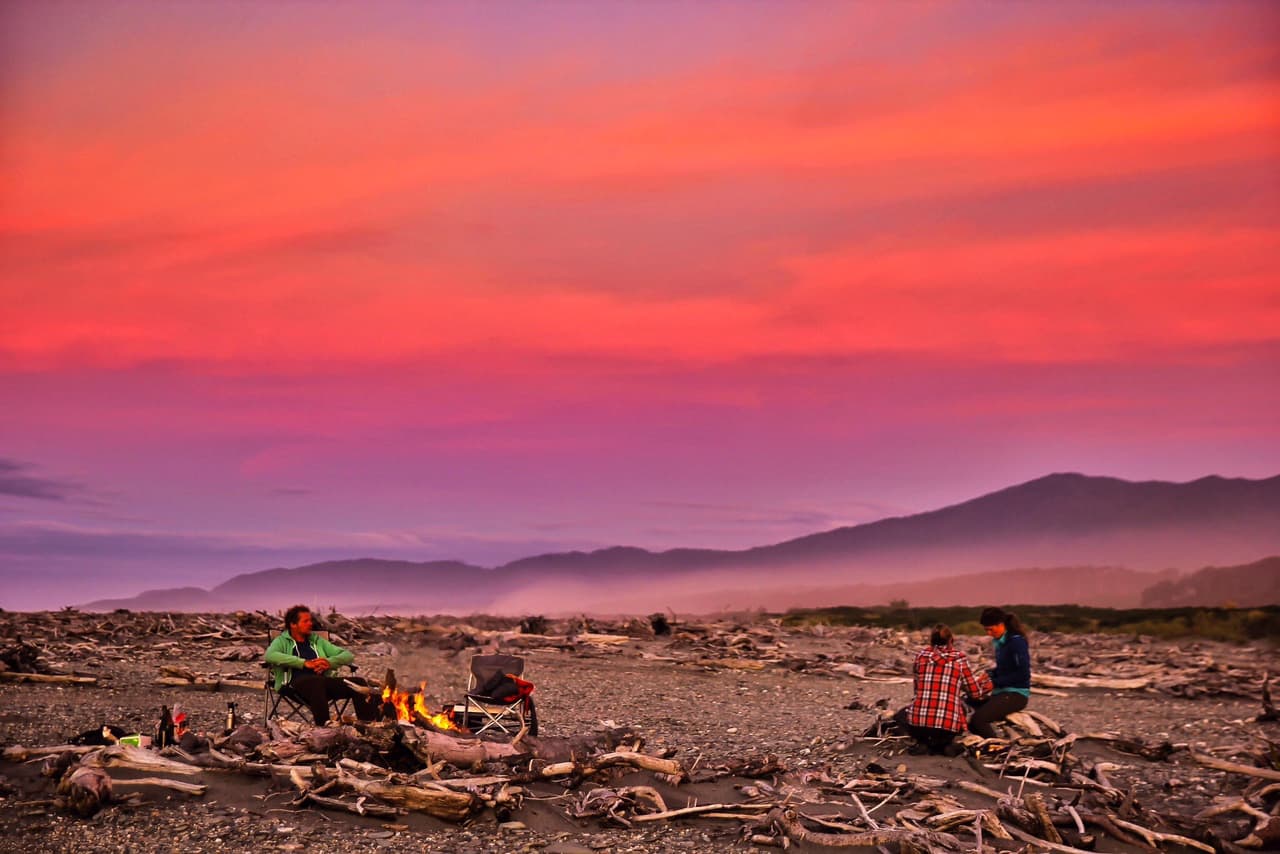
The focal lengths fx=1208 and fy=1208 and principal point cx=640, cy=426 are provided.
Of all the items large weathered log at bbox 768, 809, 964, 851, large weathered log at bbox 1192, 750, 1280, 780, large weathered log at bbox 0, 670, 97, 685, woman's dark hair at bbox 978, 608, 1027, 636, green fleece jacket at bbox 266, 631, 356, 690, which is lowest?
large weathered log at bbox 768, 809, 964, 851

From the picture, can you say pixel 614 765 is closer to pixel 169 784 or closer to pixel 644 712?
pixel 169 784

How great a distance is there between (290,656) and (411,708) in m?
2.10

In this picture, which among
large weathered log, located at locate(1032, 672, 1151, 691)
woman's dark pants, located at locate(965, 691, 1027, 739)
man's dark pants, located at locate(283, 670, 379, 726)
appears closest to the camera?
man's dark pants, located at locate(283, 670, 379, 726)

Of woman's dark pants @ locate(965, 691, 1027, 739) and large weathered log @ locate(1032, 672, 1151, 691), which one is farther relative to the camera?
large weathered log @ locate(1032, 672, 1151, 691)

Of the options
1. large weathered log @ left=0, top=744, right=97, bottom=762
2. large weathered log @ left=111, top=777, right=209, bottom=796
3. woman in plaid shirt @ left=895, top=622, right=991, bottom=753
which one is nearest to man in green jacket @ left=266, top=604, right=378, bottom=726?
large weathered log @ left=0, top=744, right=97, bottom=762

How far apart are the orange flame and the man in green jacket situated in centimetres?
99

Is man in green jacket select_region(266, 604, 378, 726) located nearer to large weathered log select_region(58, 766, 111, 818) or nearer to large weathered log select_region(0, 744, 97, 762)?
large weathered log select_region(0, 744, 97, 762)

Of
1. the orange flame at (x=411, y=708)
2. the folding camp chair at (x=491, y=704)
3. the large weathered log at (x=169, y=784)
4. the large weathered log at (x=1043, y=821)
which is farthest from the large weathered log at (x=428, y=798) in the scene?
the large weathered log at (x=1043, y=821)

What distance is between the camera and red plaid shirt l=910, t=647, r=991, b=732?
15617 millimetres

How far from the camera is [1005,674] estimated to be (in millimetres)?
16266

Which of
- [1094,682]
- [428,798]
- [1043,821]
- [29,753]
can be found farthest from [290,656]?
[1094,682]

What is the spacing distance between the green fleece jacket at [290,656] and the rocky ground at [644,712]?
104 inches

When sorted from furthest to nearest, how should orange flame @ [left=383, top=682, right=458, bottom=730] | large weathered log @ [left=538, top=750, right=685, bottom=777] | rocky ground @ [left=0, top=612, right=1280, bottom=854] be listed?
orange flame @ [left=383, top=682, right=458, bottom=730], large weathered log @ [left=538, top=750, right=685, bottom=777], rocky ground @ [left=0, top=612, right=1280, bottom=854]

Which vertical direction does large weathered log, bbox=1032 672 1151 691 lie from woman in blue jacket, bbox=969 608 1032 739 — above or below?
below
